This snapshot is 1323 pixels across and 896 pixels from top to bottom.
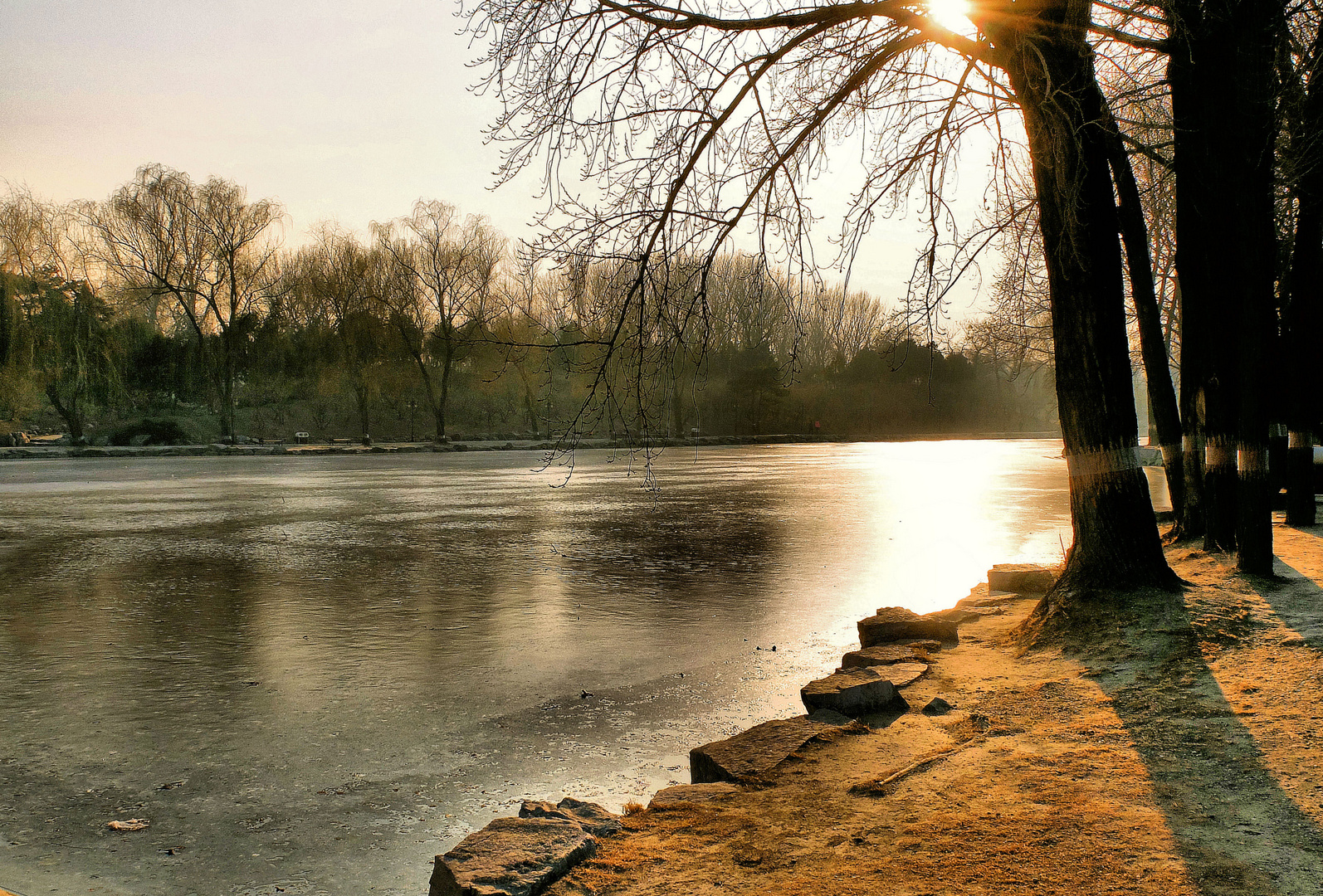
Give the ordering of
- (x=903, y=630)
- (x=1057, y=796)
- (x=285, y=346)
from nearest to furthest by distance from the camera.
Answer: (x=1057, y=796), (x=903, y=630), (x=285, y=346)

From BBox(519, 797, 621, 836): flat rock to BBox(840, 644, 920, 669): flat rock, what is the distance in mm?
2364

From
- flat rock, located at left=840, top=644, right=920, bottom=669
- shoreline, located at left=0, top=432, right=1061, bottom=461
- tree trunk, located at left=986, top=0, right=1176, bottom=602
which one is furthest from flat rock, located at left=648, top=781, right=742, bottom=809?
shoreline, located at left=0, top=432, right=1061, bottom=461

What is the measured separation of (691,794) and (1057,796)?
54.4 inches

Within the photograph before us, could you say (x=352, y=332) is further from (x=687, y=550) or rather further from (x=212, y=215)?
(x=687, y=550)

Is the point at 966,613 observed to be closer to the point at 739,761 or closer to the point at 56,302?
the point at 739,761

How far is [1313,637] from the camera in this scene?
4918 mm

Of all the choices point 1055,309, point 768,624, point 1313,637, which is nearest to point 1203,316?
point 1055,309

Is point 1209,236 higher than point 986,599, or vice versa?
point 1209,236

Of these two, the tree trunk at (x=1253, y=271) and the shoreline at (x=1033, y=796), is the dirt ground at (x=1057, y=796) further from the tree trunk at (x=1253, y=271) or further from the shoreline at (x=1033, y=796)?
the tree trunk at (x=1253, y=271)

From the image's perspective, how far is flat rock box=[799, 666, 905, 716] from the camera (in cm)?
464

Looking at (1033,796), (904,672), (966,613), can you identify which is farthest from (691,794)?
(966,613)

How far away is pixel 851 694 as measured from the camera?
4648mm

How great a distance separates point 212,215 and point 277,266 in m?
5.45

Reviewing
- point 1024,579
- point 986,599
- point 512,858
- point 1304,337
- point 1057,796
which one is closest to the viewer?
point 512,858
